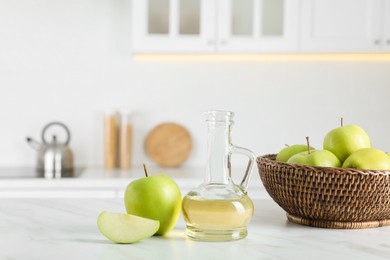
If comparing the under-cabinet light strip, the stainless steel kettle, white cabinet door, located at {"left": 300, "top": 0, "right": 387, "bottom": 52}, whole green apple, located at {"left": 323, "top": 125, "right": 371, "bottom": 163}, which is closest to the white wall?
the under-cabinet light strip

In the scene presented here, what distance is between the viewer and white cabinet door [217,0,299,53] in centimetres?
350

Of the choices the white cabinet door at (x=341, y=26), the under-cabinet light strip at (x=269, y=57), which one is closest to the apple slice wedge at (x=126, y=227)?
the white cabinet door at (x=341, y=26)

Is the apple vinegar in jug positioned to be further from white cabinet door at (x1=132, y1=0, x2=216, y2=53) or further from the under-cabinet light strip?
the under-cabinet light strip

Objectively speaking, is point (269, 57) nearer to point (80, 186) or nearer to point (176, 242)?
point (80, 186)

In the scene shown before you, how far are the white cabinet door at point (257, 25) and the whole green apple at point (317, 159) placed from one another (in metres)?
2.09

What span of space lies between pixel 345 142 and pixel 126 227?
54 centimetres

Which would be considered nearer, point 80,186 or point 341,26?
point 80,186

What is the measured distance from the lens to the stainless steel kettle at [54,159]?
345 cm

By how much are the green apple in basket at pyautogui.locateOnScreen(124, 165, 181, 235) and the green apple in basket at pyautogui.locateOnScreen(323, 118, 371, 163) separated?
15.5 inches

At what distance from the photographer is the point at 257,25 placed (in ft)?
11.6

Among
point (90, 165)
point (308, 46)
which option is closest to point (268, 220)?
point (308, 46)

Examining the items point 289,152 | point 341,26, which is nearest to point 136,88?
point 341,26

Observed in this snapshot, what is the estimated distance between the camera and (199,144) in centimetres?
385

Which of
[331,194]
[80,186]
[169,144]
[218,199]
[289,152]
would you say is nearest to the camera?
[218,199]
